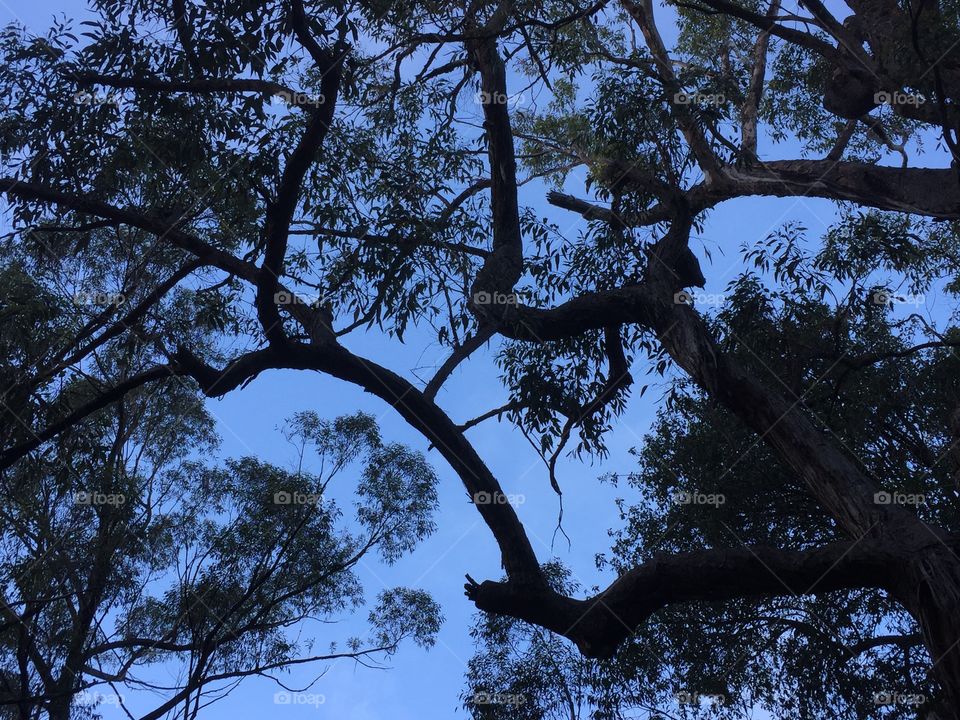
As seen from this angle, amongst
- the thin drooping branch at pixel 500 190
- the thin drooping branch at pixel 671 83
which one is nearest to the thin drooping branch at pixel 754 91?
the thin drooping branch at pixel 671 83

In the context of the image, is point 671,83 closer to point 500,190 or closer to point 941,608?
point 500,190

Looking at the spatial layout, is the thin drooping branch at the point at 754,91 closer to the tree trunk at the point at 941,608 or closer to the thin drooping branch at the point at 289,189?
the thin drooping branch at the point at 289,189

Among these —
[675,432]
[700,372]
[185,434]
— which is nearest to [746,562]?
[700,372]

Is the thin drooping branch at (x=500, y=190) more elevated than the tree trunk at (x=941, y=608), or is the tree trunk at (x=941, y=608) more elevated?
the thin drooping branch at (x=500, y=190)

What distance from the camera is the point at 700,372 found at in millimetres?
6445

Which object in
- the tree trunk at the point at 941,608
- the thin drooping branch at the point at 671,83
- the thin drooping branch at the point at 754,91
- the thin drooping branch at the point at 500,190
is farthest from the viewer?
the thin drooping branch at the point at 754,91

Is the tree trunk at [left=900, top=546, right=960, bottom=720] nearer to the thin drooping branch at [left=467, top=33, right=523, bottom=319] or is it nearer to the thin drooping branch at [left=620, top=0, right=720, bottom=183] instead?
the thin drooping branch at [left=467, top=33, right=523, bottom=319]

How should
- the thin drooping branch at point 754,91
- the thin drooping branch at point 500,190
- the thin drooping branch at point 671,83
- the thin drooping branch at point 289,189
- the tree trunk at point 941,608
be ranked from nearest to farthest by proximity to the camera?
the tree trunk at point 941,608 < the thin drooping branch at point 289,189 < the thin drooping branch at point 500,190 < the thin drooping branch at point 671,83 < the thin drooping branch at point 754,91

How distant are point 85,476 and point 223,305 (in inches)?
125

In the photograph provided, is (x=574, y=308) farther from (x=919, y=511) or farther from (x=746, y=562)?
(x=919, y=511)

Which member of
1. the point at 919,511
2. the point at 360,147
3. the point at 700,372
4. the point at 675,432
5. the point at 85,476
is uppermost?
the point at 360,147

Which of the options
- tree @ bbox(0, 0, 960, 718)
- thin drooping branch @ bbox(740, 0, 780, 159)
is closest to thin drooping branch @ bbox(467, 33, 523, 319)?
tree @ bbox(0, 0, 960, 718)

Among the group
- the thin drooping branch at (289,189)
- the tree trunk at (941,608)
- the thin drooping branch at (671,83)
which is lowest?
the tree trunk at (941,608)

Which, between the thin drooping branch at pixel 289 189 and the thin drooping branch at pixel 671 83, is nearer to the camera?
the thin drooping branch at pixel 289 189
